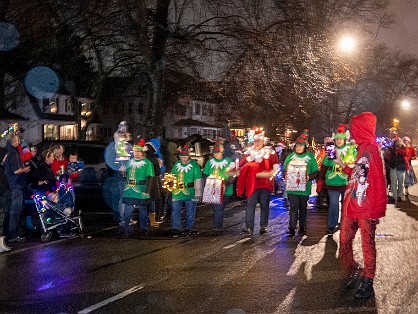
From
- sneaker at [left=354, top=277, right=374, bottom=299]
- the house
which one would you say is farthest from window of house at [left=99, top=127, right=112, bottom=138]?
sneaker at [left=354, top=277, right=374, bottom=299]

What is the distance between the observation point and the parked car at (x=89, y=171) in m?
14.5

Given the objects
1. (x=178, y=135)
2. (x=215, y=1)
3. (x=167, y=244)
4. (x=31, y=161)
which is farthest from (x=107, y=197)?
(x=178, y=135)

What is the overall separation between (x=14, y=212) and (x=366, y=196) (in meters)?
6.65

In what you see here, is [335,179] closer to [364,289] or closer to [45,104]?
[364,289]

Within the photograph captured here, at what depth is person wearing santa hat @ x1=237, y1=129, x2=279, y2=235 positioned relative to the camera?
1100cm

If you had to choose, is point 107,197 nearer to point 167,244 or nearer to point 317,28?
point 167,244

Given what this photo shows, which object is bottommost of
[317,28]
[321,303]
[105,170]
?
[321,303]

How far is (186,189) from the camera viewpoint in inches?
440

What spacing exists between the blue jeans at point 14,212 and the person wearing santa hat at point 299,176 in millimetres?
4947

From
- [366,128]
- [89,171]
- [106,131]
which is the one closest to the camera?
[366,128]

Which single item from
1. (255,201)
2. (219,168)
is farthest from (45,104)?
(255,201)

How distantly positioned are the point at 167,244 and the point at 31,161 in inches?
130

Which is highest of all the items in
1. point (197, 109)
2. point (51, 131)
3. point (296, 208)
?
point (197, 109)

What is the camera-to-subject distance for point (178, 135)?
6831cm
